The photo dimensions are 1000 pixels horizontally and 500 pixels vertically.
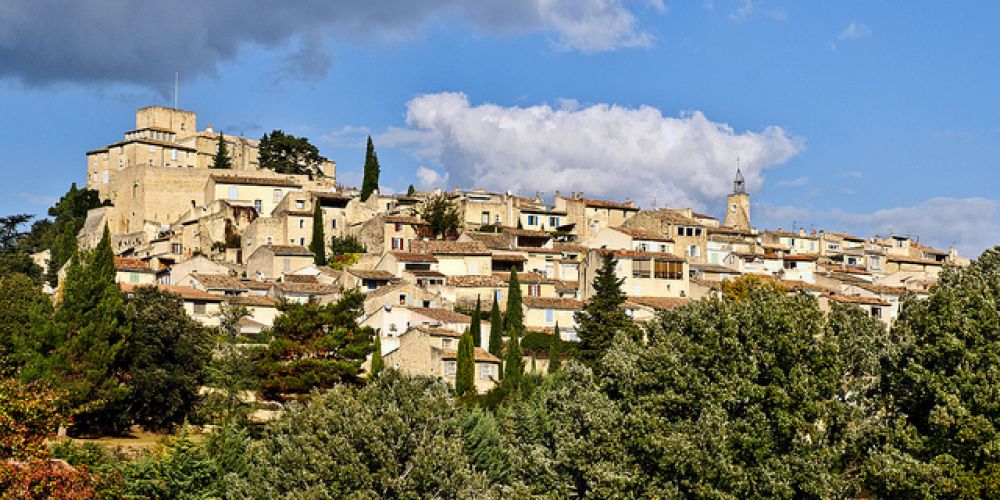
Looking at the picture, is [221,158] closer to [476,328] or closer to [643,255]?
[643,255]

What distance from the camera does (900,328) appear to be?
100.0 ft

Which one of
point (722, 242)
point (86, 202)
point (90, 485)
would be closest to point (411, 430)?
point (90, 485)

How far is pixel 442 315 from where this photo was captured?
6047 cm

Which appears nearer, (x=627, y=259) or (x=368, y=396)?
(x=368, y=396)

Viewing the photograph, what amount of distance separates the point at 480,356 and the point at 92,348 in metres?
19.6

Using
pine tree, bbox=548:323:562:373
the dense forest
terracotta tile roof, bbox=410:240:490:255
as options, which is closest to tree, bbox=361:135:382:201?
terracotta tile roof, bbox=410:240:490:255

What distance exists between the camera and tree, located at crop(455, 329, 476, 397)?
173ft

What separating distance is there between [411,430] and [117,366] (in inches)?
824

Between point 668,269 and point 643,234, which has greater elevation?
point 643,234

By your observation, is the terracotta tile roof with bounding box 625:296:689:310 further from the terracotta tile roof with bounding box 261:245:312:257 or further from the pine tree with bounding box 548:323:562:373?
Answer: the terracotta tile roof with bounding box 261:245:312:257

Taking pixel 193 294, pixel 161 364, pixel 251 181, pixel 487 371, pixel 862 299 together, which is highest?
pixel 251 181

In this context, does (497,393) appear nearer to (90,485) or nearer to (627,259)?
(627,259)

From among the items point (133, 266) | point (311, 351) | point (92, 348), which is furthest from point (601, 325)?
point (133, 266)

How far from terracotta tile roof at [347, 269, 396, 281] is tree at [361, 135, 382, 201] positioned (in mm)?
23088
